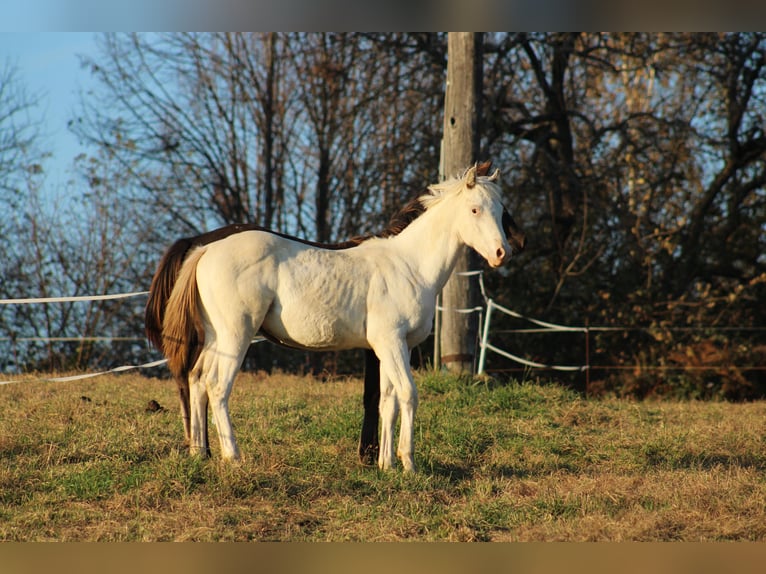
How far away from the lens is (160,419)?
7750mm

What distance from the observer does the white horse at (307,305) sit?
599cm

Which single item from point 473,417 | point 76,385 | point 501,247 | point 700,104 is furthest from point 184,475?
point 700,104

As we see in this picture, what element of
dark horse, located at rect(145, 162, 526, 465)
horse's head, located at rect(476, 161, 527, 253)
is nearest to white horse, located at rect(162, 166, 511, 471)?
dark horse, located at rect(145, 162, 526, 465)

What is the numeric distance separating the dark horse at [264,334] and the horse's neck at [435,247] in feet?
0.85

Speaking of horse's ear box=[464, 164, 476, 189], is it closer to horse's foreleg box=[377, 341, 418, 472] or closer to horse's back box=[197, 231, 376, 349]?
horse's back box=[197, 231, 376, 349]

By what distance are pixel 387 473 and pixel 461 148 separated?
17.2ft

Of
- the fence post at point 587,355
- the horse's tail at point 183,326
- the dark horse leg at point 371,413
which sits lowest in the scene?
the fence post at point 587,355

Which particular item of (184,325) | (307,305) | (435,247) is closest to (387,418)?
(307,305)

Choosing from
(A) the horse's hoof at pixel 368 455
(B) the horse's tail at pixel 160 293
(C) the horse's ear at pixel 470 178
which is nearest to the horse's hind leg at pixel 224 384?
(B) the horse's tail at pixel 160 293

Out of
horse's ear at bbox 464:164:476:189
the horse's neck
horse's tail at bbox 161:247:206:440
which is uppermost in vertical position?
horse's ear at bbox 464:164:476:189

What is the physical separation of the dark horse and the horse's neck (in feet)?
0.85

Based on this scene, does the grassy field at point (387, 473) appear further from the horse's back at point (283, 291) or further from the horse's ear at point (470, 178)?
the horse's ear at point (470, 178)

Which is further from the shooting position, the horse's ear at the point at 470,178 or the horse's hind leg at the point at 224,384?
the horse's ear at the point at 470,178

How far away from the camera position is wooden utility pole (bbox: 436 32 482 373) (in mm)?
10219
